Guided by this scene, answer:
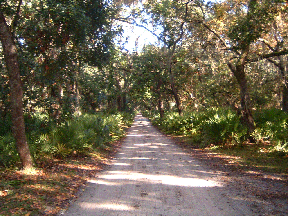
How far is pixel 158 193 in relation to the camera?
6273mm

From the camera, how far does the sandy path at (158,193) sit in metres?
5.24

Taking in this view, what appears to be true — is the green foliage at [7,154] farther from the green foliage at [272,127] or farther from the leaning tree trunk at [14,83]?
the green foliage at [272,127]

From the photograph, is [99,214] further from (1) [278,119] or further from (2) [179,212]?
(1) [278,119]

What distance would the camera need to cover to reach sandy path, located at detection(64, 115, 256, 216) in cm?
524

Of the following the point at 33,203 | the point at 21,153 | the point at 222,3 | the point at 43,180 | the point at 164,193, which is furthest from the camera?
the point at 222,3

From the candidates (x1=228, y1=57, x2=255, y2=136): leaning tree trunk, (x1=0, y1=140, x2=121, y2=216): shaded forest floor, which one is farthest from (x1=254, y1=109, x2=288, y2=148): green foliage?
(x1=0, y1=140, x2=121, y2=216): shaded forest floor

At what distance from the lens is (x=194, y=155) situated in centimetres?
1195

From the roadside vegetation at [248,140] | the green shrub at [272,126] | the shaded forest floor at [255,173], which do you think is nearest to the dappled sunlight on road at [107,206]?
the shaded forest floor at [255,173]

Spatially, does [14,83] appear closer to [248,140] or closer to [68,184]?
[68,184]

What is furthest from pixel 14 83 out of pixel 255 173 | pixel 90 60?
pixel 255 173

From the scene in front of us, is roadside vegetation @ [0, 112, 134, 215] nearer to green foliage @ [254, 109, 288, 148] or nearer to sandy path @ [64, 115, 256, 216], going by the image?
sandy path @ [64, 115, 256, 216]

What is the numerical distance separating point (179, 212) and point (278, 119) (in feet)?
31.0

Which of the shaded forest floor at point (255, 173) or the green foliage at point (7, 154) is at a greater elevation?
the green foliage at point (7, 154)

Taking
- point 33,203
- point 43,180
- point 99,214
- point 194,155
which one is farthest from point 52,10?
point 194,155
